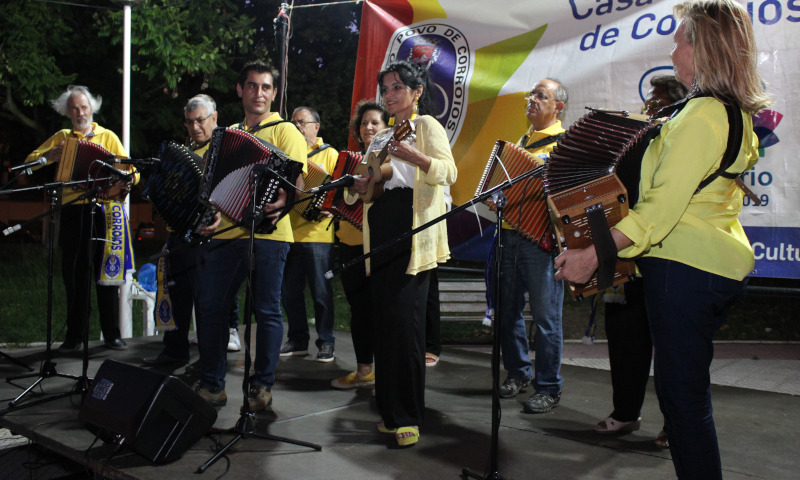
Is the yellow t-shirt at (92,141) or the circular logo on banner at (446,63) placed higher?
the circular logo on banner at (446,63)

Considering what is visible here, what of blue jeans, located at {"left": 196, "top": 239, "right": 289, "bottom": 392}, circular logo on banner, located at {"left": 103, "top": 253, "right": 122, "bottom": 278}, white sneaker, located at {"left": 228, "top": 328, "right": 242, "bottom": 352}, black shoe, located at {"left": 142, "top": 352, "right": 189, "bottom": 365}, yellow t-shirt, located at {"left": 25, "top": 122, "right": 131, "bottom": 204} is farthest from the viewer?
white sneaker, located at {"left": 228, "top": 328, "right": 242, "bottom": 352}

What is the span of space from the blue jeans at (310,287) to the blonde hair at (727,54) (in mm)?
3885

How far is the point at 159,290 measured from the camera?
5.51 m

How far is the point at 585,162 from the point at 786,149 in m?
3.12

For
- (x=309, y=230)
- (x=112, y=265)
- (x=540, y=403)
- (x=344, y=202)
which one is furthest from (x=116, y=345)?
(x=540, y=403)

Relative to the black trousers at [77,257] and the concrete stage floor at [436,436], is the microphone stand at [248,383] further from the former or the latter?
the black trousers at [77,257]

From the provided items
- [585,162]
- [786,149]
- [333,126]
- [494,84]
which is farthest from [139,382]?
[333,126]

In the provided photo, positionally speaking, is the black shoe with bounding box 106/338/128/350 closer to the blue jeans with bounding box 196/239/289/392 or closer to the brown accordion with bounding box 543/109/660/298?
the blue jeans with bounding box 196/239/289/392

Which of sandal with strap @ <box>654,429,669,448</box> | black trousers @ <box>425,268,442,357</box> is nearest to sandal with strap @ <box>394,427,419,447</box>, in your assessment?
sandal with strap @ <box>654,429,669,448</box>

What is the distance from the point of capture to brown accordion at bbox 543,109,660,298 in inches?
85.0

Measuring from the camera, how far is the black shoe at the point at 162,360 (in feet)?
17.4

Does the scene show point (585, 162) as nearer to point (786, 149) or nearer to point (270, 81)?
point (270, 81)

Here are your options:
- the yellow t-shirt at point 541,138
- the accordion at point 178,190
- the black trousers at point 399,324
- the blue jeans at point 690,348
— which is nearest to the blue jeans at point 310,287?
the accordion at point 178,190

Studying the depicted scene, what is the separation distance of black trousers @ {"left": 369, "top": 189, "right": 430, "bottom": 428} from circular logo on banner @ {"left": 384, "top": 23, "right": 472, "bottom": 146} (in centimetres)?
263
